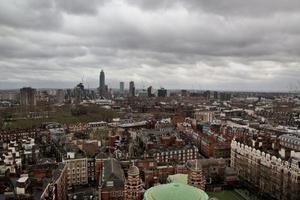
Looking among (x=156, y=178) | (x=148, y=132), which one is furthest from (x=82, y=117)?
(x=156, y=178)

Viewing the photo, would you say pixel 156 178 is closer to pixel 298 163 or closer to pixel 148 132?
pixel 298 163

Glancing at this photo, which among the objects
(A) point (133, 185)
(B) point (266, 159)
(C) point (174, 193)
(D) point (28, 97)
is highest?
(D) point (28, 97)

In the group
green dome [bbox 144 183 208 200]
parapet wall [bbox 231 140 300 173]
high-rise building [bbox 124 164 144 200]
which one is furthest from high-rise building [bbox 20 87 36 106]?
green dome [bbox 144 183 208 200]

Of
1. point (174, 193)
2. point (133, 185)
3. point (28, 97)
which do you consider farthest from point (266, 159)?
point (28, 97)

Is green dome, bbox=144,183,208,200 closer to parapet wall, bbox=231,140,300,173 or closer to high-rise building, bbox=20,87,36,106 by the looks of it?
parapet wall, bbox=231,140,300,173

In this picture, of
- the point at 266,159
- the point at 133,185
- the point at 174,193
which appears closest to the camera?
the point at 174,193

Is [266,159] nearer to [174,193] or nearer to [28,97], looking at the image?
[174,193]

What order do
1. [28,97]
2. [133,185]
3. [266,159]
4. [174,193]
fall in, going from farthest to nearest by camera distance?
[28,97] < [266,159] < [133,185] < [174,193]

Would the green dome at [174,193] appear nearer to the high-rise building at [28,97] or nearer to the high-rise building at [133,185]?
the high-rise building at [133,185]
